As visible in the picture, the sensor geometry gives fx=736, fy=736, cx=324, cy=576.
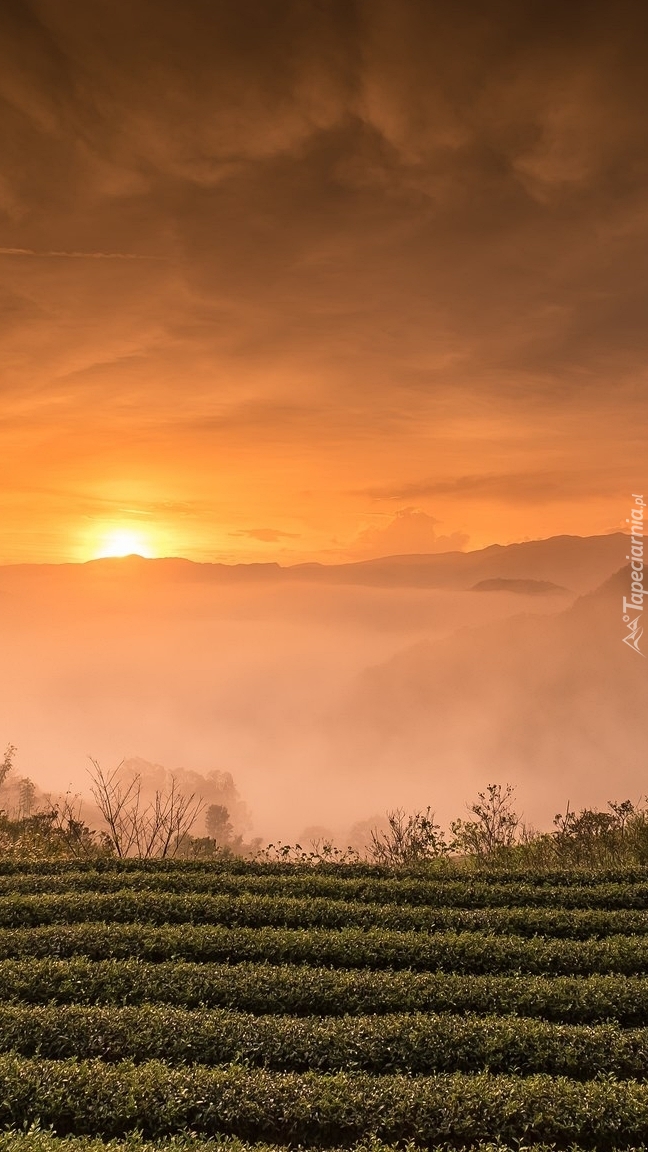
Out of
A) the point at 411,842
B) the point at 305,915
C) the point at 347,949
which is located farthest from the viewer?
the point at 411,842

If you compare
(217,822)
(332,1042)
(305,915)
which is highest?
(305,915)

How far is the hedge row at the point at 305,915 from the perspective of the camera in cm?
1441

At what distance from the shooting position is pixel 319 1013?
1139 centimetres

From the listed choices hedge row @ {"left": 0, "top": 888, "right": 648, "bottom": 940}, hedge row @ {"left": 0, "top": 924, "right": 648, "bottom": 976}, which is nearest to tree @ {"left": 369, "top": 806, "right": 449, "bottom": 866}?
hedge row @ {"left": 0, "top": 888, "right": 648, "bottom": 940}

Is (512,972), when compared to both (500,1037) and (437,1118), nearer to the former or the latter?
(500,1037)

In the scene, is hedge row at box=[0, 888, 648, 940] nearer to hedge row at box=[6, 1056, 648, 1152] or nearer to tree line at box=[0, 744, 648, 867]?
tree line at box=[0, 744, 648, 867]

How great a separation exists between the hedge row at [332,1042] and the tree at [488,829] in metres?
12.2

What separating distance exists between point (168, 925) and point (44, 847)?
1083 centimetres

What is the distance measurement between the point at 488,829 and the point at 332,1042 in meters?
14.4

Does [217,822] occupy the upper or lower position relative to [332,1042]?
lower

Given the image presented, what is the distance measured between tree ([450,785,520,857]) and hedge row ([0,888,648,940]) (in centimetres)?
773

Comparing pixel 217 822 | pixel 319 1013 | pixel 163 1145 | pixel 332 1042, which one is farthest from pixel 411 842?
pixel 217 822

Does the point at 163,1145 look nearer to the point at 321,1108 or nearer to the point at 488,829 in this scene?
the point at 321,1108

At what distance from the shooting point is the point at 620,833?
22109 mm
